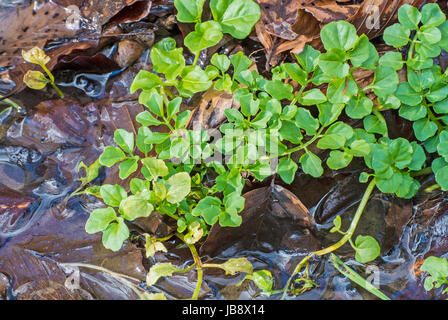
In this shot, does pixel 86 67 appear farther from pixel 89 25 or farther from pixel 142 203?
pixel 142 203

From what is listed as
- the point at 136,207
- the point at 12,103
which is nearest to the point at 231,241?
the point at 136,207

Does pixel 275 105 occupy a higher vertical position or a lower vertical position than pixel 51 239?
higher

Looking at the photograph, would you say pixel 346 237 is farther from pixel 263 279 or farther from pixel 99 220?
pixel 99 220

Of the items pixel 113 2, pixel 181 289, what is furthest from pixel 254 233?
pixel 113 2

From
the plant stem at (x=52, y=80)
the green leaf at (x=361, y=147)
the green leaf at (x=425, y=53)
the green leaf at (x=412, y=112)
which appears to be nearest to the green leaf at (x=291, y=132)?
the green leaf at (x=361, y=147)

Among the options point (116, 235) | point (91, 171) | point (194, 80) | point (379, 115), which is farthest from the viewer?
point (91, 171)

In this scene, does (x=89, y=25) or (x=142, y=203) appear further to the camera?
(x=89, y=25)

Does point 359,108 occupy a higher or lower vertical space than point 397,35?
lower

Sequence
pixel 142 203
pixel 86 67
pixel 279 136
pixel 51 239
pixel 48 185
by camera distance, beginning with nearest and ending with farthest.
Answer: pixel 142 203
pixel 279 136
pixel 51 239
pixel 48 185
pixel 86 67
